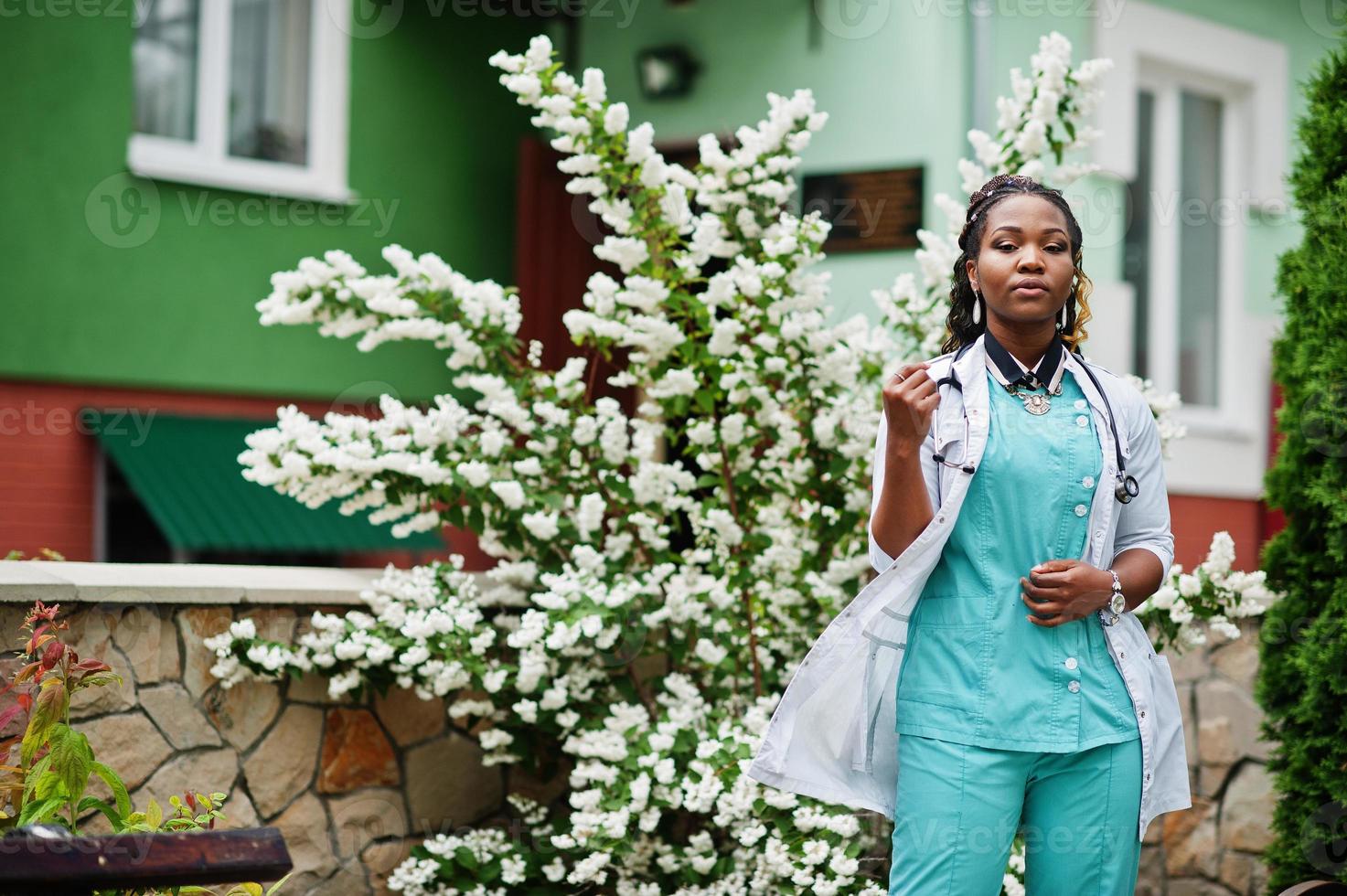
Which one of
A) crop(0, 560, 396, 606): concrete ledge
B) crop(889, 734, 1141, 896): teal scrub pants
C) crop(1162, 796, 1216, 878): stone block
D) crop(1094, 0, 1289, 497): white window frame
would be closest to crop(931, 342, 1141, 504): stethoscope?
crop(889, 734, 1141, 896): teal scrub pants

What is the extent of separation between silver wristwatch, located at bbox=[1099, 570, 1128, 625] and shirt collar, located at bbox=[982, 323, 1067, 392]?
14.0 inches

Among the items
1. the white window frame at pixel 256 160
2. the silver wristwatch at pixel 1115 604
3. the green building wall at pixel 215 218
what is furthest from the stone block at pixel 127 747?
the white window frame at pixel 256 160

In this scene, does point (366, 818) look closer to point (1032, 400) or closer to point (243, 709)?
point (243, 709)

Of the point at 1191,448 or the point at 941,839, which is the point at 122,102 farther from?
the point at 941,839

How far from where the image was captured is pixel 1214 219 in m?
7.97

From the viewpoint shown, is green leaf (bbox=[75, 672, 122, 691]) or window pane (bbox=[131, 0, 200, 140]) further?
window pane (bbox=[131, 0, 200, 140])

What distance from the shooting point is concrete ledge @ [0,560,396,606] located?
3812 millimetres

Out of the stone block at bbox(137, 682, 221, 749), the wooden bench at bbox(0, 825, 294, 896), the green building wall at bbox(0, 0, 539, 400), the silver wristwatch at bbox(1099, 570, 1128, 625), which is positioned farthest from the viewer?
the green building wall at bbox(0, 0, 539, 400)

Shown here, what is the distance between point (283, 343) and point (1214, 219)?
4.66m

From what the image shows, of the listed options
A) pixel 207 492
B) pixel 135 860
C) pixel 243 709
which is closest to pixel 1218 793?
pixel 243 709

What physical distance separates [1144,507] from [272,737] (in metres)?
2.46

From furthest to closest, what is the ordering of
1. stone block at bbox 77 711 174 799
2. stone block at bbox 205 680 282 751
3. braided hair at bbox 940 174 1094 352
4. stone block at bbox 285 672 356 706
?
stone block at bbox 285 672 356 706 < stone block at bbox 205 680 282 751 < stone block at bbox 77 711 174 799 < braided hair at bbox 940 174 1094 352

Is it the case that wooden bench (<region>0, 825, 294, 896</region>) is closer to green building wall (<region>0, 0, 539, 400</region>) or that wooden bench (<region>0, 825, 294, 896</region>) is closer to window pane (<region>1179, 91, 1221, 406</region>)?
green building wall (<region>0, 0, 539, 400</region>)

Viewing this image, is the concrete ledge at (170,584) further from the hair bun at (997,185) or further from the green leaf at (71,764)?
the hair bun at (997,185)
